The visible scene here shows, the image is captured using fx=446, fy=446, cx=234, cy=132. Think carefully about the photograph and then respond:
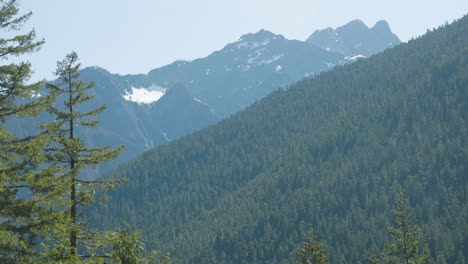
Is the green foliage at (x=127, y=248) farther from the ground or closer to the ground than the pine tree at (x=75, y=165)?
closer to the ground

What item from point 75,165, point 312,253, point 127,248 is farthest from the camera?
point 312,253

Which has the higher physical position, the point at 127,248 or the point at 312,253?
the point at 127,248

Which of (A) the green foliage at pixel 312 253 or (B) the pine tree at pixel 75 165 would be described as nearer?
(B) the pine tree at pixel 75 165

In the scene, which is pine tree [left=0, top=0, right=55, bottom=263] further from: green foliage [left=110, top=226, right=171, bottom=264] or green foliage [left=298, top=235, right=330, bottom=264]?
green foliage [left=298, top=235, right=330, bottom=264]

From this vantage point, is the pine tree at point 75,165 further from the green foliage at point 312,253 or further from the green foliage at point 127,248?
the green foliage at point 312,253

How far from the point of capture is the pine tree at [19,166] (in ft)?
55.0

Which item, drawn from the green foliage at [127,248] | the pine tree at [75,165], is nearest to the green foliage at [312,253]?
the pine tree at [75,165]

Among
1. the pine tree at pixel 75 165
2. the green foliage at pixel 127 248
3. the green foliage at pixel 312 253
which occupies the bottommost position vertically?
the green foliage at pixel 312 253

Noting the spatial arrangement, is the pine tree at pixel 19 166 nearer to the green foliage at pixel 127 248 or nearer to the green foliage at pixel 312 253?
the green foliage at pixel 127 248

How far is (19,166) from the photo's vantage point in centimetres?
1733

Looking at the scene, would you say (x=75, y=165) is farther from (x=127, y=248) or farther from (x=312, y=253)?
(x=312, y=253)

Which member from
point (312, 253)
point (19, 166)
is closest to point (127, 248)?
point (19, 166)

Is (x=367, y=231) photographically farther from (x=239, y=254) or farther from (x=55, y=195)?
(x=55, y=195)

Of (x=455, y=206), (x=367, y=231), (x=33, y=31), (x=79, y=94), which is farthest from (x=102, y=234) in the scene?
(x=455, y=206)
